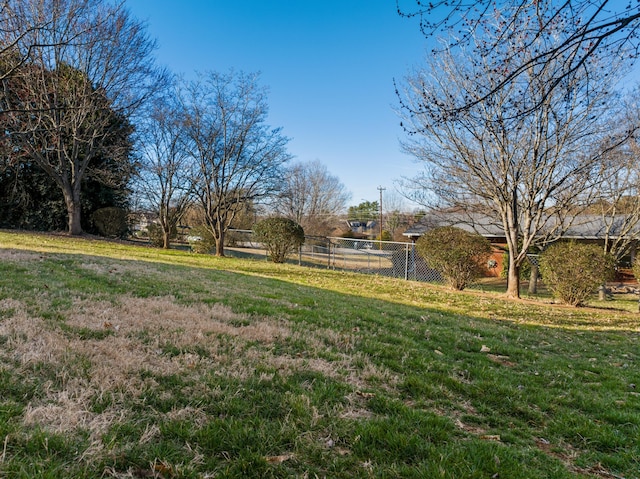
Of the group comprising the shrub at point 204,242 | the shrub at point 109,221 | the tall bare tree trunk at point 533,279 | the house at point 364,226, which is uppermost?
the house at point 364,226

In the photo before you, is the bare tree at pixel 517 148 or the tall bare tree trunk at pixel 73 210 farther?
the tall bare tree trunk at pixel 73 210

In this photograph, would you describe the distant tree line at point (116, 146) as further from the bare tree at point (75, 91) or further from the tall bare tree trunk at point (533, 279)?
the tall bare tree trunk at point (533, 279)

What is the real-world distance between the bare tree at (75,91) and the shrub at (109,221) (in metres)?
1.84

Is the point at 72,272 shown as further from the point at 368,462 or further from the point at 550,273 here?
the point at 550,273

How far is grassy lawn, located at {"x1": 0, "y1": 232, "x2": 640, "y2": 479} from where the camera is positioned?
167 cm

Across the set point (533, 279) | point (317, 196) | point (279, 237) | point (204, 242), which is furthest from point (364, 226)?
point (279, 237)

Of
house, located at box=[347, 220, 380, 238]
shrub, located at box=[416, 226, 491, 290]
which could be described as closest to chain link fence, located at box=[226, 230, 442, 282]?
shrub, located at box=[416, 226, 491, 290]

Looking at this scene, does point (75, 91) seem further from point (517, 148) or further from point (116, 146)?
point (517, 148)

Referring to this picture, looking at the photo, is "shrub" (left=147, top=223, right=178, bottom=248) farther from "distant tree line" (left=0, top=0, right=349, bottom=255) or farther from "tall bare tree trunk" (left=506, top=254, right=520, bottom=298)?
"tall bare tree trunk" (left=506, top=254, right=520, bottom=298)

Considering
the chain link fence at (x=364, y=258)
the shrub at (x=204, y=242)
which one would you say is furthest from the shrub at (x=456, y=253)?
the shrub at (x=204, y=242)

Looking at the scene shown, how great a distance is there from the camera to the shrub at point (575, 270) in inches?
360

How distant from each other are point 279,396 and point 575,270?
9863 mm

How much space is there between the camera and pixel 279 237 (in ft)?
47.6

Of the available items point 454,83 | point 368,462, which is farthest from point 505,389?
point 454,83
